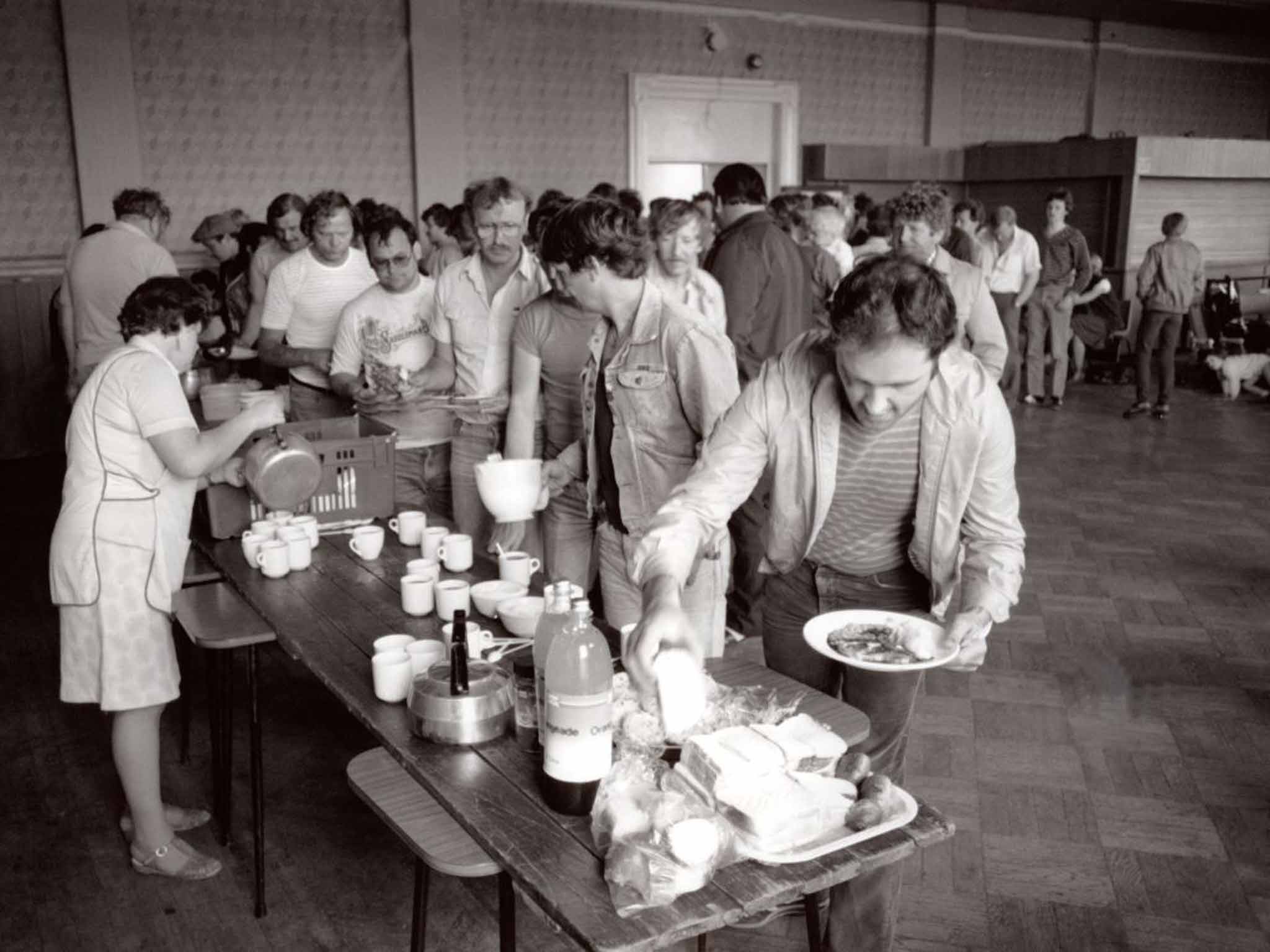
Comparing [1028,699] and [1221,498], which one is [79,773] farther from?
[1221,498]

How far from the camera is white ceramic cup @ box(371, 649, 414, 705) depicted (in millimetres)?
2016

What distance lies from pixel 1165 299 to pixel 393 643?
7.69 metres

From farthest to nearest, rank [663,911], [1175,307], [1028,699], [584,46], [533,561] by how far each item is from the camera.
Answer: [584,46], [1175,307], [1028,699], [533,561], [663,911]

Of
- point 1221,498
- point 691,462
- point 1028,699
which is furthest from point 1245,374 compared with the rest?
point 691,462

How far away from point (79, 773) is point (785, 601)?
2295 mm

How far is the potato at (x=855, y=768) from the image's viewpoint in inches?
65.3

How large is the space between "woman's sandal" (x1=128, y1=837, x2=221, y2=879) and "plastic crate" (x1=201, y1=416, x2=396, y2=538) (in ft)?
2.66

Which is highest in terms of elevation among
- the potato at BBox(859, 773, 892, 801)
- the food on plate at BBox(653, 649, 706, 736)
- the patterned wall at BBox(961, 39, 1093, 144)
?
the patterned wall at BBox(961, 39, 1093, 144)

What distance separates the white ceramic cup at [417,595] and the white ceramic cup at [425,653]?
9.7 inches

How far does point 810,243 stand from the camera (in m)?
6.14

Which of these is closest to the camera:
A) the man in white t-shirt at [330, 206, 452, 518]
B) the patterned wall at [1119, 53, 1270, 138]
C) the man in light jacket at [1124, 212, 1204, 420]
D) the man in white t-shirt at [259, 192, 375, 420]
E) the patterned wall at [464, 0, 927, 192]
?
the man in white t-shirt at [330, 206, 452, 518]

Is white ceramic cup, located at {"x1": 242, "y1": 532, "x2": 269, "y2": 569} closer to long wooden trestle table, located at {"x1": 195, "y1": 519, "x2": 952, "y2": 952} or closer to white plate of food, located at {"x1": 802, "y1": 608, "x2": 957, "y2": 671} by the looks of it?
long wooden trestle table, located at {"x1": 195, "y1": 519, "x2": 952, "y2": 952}

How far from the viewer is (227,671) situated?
9.84 feet

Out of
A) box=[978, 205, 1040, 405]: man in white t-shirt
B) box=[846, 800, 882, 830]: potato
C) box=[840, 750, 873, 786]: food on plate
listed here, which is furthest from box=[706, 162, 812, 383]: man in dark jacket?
box=[978, 205, 1040, 405]: man in white t-shirt
